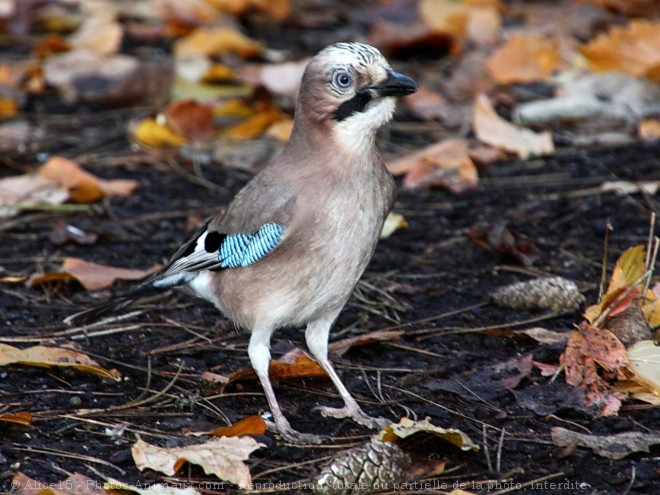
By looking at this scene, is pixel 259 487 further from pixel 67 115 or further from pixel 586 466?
pixel 67 115

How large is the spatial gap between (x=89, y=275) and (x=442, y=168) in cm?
195

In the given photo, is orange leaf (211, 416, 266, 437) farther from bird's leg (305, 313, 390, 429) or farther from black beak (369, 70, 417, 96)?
black beak (369, 70, 417, 96)

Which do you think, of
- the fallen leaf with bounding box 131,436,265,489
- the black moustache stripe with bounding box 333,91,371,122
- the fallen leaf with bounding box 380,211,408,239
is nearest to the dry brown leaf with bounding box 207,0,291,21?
the fallen leaf with bounding box 380,211,408,239

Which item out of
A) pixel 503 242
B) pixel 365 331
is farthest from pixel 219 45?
pixel 365 331

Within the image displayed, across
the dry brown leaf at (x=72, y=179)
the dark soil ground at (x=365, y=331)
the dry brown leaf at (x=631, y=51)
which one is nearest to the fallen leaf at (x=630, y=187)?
the dark soil ground at (x=365, y=331)

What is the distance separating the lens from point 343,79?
3.42 m

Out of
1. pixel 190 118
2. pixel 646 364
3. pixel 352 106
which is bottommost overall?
pixel 190 118

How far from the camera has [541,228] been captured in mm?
4816

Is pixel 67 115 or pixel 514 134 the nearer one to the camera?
pixel 514 134

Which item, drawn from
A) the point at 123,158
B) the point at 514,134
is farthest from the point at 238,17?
the point at 514,134

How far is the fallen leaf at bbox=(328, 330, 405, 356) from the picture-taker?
152 inches

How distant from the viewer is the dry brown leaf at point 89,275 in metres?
4.31

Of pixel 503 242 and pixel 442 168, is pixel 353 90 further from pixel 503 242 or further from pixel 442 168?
pixel 442 168

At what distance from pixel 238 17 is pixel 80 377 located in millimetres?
5174
